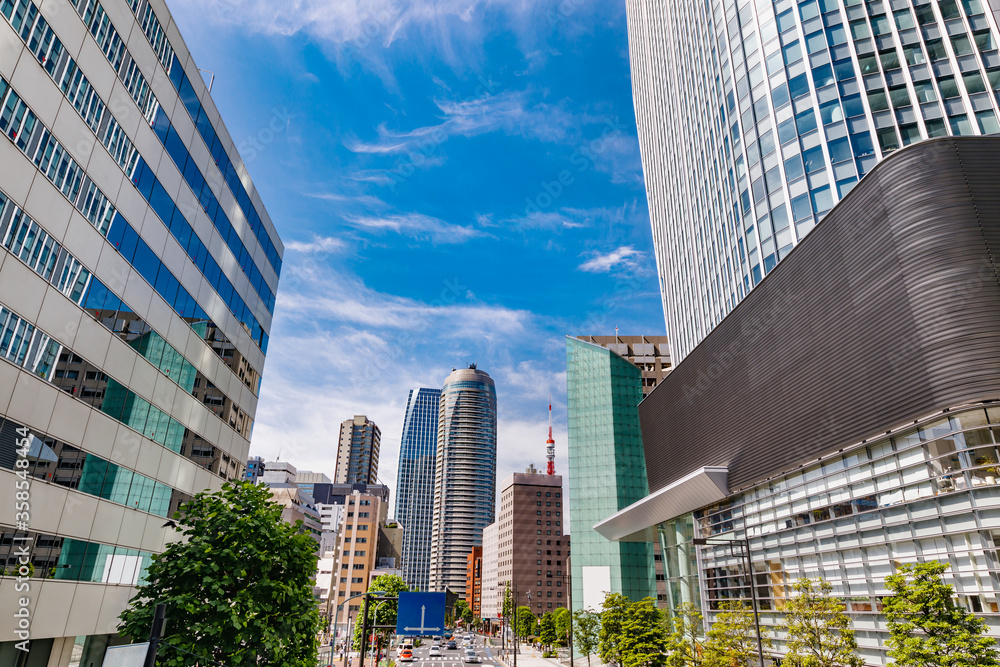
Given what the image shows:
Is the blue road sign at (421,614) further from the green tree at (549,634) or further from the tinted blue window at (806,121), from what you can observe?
the green tree at (549,634)

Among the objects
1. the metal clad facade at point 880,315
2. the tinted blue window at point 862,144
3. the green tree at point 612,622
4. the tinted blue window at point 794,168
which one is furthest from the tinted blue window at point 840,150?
the green tree at point 612,622

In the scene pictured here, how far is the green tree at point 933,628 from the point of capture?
19188mm

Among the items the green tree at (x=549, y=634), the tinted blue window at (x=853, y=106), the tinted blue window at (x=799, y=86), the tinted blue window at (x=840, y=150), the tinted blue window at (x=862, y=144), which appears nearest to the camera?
the tinted blue window at (x=862, y=144)

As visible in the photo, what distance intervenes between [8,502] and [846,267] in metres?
36.9

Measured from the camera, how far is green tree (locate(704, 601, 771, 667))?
35375 mm

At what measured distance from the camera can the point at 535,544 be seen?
188250mm

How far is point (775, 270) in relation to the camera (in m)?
37.5

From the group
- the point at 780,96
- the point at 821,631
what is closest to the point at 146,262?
the point at 821,631

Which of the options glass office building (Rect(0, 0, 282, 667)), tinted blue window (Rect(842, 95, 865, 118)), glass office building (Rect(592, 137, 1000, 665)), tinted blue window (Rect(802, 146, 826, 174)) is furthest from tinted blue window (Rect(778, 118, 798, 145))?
glass office building (Rect(0, 0, 282, 667))

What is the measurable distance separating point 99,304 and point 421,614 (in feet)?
104

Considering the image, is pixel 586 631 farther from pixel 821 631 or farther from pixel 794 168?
pixel 794 168

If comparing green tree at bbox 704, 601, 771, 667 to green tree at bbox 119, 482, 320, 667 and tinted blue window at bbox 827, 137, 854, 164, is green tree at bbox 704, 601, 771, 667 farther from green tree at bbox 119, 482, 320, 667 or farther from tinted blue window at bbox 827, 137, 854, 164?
tinted blue window at bbox 827, 137, 854, 164

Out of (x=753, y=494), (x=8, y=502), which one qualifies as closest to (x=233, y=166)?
(x=8, y=502)

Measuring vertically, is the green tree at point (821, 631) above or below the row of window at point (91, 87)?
below
